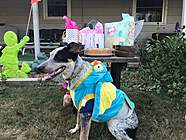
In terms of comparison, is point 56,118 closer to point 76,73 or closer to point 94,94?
point 94,94

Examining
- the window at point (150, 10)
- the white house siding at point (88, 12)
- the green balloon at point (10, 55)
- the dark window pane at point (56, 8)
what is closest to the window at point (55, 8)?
the dark window pane at point (56, 8)

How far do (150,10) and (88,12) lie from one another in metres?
2.39

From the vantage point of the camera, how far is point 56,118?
3805 millimetres

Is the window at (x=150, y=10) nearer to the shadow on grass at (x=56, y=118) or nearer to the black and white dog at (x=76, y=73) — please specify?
the shadow on grass at (x=56, y=118)

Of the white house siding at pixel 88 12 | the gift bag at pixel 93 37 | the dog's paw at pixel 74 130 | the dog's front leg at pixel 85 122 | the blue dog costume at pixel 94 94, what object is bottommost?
the dog's paw at pixel 74 130

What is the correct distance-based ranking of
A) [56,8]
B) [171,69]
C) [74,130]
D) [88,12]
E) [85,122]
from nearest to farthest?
[85,122]
[74,130]
[171,69]
[88,12]
[56,8]

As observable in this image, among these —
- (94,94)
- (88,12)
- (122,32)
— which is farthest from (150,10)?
(94,94)

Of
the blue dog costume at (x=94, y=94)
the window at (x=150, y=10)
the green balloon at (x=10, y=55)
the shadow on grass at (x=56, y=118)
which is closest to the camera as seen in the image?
the blue dog costume at (x=94, y=94)

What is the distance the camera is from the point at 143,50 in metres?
6.61

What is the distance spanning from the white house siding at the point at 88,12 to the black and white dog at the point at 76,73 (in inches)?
277

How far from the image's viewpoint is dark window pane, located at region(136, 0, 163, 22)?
9.74 m

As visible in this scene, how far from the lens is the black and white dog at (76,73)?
8.66 feet

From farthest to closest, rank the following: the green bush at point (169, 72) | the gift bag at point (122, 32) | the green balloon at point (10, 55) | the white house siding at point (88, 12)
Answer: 1. the white house siding at point (88, 12)
2. the green balloon at point (10, 55)
3. the green bush at point (169, 72)
4. the gift bag at point (122, 32)

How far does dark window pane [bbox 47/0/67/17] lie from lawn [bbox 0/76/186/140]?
5.47 m
